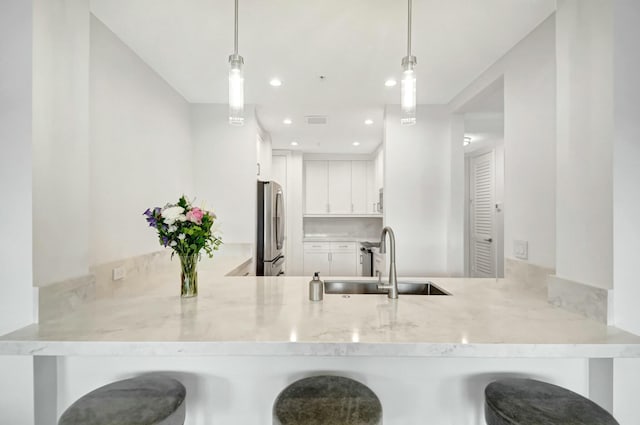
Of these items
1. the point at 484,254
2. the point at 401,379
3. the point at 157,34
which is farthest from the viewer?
the point at 484,254

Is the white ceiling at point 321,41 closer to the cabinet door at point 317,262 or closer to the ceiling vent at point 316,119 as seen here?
the ceiling vent at point 316,119

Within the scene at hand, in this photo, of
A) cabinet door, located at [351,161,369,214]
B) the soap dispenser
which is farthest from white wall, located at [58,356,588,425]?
cabinet door, located at [351,161,369,214]

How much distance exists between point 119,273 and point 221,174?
1464 millimetres

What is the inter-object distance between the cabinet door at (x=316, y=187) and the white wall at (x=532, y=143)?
3621 millimetres

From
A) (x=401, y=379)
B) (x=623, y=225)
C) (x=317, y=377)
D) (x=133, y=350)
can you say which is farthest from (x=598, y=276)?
(x=133, y=350)

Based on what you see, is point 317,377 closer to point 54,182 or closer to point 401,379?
point 401,379

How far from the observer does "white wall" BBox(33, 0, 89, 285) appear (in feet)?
3.92

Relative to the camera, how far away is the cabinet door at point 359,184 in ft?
18.2

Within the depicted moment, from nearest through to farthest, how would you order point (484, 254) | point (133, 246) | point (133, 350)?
point (133, 350) < point (133, 246) < point (484, 254)

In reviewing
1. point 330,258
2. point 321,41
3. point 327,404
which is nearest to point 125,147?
point 321,41

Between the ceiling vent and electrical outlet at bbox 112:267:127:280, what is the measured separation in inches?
94.5

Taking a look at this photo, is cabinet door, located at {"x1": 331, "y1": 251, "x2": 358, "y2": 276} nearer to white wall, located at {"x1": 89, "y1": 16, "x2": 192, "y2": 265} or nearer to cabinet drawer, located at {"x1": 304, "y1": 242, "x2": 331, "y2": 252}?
cabinet drawer, located at {"x1": 304, "y1": 242, "x2": 331, "y2": 252}

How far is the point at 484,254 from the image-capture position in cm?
498

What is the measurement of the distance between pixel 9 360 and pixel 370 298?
4.61 ft
